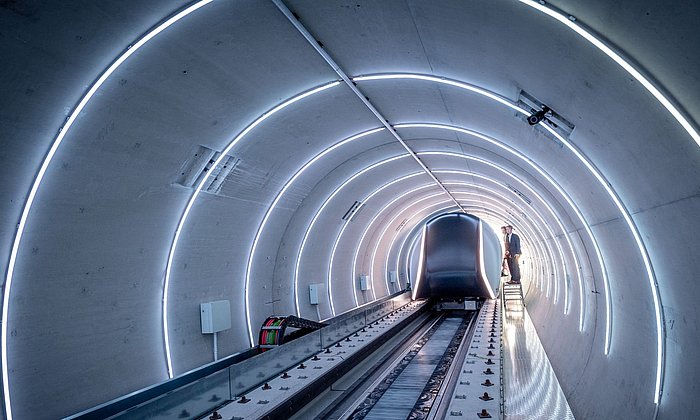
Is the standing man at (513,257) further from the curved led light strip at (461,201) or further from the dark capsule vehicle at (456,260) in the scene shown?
the dark capsule vehicle at (456,260)

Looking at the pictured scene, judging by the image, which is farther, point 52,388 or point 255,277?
point 255,277

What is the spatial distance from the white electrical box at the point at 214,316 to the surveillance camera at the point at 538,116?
7.07 meters

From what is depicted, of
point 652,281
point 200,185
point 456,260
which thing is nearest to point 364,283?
point 456,260

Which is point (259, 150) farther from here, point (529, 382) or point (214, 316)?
point (529, 382)

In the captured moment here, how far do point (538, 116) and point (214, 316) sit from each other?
23.7 feet

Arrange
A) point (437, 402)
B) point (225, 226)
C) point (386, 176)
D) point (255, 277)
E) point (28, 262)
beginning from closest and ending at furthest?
point (28, 262) → point (437, 402) → point (225, 226) → point (255, 277) → point (386, 176)

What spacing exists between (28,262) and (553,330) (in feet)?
41.8

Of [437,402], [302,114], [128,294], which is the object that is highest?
[302,114]

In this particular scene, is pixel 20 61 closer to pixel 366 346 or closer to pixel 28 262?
pixel 28 262

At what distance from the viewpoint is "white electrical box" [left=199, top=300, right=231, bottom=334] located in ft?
33.8

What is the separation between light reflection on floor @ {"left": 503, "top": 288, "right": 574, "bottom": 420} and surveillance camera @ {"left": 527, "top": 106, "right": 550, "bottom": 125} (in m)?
4.73

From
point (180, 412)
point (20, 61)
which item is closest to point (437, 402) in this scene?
point (180, 412)

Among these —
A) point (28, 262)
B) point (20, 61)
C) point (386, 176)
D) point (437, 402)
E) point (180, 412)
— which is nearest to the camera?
point (20, 61)

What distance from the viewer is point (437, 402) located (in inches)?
315
